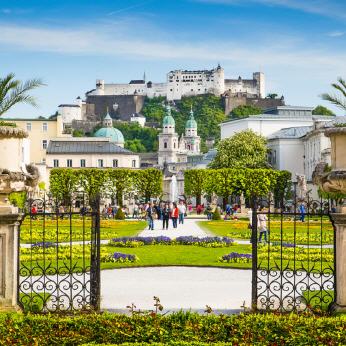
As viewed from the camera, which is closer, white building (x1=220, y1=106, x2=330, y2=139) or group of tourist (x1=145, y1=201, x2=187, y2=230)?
group of tourist (x1=145, y1=201, x2=187, y2=230)

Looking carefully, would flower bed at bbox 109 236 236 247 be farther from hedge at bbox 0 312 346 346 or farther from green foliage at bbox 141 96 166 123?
green foliage at bbox 141 96 166 123

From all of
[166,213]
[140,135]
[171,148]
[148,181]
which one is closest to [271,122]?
[148,181]

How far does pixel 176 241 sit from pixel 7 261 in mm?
17789

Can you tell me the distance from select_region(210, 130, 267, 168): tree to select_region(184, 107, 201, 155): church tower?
76.5 metres

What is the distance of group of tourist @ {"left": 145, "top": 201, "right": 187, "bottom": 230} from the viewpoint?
40.5 meters

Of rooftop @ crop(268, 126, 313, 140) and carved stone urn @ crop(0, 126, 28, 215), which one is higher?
rooftop @ crop(268, 126, 313, 140)

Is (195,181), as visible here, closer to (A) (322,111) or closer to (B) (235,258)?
(B) (235,258)

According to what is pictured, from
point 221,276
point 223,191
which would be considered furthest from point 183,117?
point 221,276

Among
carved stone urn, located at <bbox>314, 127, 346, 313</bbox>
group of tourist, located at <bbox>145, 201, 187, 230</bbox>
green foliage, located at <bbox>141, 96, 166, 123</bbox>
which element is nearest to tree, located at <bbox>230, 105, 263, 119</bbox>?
green foliage, located at <bbox>141, 96, 166, 123</bbox>

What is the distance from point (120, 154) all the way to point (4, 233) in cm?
8649

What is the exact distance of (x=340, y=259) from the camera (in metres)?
12.7

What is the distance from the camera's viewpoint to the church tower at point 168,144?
156250mm

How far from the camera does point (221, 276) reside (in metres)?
19.7

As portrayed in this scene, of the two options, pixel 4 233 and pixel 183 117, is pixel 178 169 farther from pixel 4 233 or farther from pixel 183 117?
pixel 4 233
